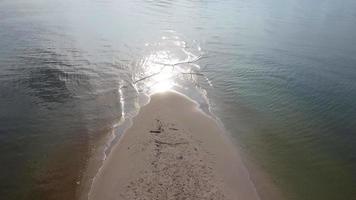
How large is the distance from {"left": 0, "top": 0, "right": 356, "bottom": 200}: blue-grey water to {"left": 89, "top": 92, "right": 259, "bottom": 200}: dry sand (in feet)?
3.20

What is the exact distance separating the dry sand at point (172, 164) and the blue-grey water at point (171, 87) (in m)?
0.98

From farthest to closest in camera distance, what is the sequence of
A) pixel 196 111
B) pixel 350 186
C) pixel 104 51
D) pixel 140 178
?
1. pixel 104 51
2. pixel 196 111
3. pixel 350 186
4. pixel 140 178

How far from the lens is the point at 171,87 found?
979 inches

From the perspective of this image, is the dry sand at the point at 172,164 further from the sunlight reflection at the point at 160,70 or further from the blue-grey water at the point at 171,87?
the sunlight reflection at the point at 160,70

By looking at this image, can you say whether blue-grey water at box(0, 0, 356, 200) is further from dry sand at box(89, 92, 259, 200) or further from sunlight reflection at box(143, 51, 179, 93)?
dry sand at box(89, 92, 259, 200)

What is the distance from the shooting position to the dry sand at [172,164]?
14109 mm

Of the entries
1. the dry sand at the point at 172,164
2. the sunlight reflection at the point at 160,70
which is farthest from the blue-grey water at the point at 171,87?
the dry sand at the point at 172,164

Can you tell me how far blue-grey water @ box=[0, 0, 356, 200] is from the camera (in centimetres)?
1647

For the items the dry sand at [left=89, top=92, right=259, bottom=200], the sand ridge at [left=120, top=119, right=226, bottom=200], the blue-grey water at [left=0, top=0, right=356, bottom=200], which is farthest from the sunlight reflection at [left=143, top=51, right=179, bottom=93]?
the sand ridge at [left=120, top=119, right=226, bottom=200]

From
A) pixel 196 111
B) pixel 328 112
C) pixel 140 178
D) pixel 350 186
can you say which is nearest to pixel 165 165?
pixel 140 178

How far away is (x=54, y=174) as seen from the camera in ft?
50.9

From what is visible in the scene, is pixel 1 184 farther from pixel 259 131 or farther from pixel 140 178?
pixel 259 131

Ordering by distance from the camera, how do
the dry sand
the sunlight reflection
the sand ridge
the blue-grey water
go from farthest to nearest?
1. the sunlight reflection
2. the blue-grey water
3. the dry sand
4. the sand ridge

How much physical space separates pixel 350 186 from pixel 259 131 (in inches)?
211
